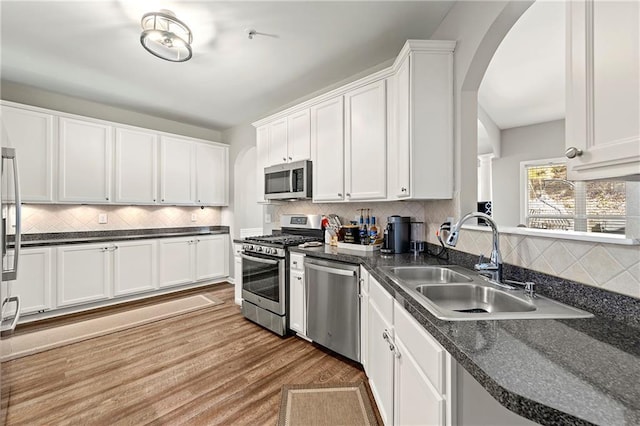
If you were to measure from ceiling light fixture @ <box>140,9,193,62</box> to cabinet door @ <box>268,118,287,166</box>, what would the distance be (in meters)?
1.23

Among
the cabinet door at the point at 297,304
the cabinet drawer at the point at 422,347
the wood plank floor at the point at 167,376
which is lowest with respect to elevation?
the wood plank floor at the point at 167,376

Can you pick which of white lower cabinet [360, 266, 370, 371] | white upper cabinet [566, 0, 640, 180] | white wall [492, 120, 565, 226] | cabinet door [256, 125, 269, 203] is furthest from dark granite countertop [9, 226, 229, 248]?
white wall [492, 120, 565, 226]

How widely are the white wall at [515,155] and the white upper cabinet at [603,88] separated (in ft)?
13.5

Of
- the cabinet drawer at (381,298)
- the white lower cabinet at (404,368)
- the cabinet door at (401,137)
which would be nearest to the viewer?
the white lower cabinet at (404,368)

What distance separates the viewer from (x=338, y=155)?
9.01 ft

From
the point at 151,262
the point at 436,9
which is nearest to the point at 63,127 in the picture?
the point at 151,262

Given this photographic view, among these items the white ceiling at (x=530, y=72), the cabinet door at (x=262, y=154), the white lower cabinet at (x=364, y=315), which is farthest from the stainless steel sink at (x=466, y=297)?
the cabinet door at (x=262, y=154)

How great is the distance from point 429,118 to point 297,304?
6.51 ft

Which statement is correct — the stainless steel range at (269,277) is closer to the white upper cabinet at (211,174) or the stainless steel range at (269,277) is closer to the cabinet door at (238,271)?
the cabinet door at (238,271)

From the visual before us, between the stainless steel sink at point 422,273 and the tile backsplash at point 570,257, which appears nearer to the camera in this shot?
the tile backsplash at point 570,257

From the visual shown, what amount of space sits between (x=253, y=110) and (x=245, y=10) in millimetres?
2086

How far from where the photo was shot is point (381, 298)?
1604 millimetres

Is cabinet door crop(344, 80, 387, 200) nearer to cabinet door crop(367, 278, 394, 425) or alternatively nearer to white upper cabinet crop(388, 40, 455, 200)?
white upper cabinet crop(388, 40, 455, 200)

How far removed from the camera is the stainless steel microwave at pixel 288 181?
3.02 meters
